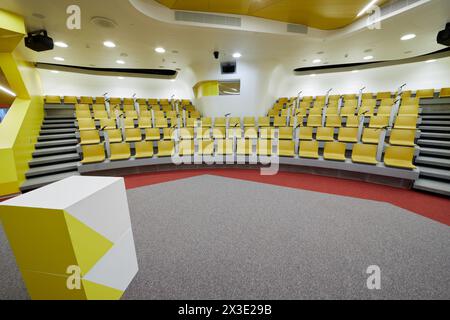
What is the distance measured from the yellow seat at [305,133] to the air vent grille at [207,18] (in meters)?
2.76

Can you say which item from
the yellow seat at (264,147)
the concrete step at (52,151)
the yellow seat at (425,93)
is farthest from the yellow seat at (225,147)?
the yellow seat at (425,93)

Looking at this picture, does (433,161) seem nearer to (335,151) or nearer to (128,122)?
(335,151)

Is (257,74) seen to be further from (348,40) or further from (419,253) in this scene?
(419,253)

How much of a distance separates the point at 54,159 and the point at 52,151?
33 centimetres

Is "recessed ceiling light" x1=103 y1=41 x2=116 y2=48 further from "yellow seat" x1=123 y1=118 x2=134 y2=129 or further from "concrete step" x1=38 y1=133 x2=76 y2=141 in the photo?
"concrete step" x1=38 y1=133 x2=76 y2=141

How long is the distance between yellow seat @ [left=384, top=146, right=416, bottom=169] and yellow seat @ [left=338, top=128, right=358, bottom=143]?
26.6 inches

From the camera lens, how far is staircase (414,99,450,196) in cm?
271

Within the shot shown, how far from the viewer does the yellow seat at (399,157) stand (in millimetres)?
2948

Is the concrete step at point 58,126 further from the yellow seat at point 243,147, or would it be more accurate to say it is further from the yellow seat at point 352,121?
the yellow seat at point 352,121

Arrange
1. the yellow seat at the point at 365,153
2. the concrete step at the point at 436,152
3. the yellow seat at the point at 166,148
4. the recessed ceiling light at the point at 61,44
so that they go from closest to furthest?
the concrete step at the point at 436,152, the yellow seat at the point at 365,153, the yellow seat at the point at 166,148, the recessed ceiling light at the point at 61,44

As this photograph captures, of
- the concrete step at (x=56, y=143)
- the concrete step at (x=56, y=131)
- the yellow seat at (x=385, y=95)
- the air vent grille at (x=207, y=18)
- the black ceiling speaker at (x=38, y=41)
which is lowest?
the concrete step at (x=56, y=143)

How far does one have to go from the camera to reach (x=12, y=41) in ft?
10.3
